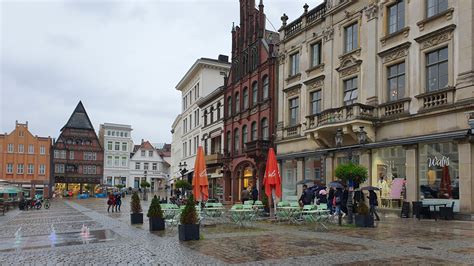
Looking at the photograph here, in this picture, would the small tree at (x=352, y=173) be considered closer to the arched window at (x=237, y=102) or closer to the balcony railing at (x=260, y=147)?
the balcony railing at (x=260, y=147)

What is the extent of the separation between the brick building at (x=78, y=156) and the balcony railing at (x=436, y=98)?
7708 centimetres

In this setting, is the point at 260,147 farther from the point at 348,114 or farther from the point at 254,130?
the point at 348,114

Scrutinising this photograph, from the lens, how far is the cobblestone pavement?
974 centimetres

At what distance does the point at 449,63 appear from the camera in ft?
64.0

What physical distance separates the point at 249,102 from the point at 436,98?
20.7 metres

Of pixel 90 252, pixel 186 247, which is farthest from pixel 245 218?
pixel 90 252

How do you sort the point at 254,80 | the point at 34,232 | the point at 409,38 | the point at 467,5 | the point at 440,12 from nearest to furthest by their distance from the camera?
the point at 34,232 < the point at 467,5 < the point at 440,12 < the point at 409,38 < the point at 254,80

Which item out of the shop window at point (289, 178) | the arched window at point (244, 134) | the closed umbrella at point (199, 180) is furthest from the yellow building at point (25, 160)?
the closed umbrella at point (199, 180)

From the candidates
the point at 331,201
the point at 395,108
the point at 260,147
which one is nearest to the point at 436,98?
the point at 395,108

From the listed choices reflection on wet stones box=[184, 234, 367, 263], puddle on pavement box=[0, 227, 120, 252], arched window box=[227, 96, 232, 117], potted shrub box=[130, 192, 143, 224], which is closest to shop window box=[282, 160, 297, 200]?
arched window box=[227, 96, 232, 117]

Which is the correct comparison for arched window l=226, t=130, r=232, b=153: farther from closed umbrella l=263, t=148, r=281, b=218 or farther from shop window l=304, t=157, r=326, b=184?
closed umbrella l=263, t=148, r=281, b=218

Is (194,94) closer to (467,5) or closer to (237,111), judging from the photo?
(237,111)

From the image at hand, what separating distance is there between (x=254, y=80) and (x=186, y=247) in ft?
91.4

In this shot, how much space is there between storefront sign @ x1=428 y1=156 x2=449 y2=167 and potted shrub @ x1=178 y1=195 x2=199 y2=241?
1194 centimetres
